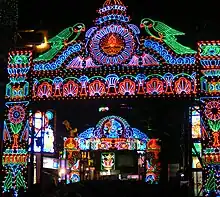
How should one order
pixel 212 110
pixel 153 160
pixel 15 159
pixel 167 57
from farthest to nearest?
pixel 153 160 < pixel 15 159 < pixel 167 57 < pixel 212 110

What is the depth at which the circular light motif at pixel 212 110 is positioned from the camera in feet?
47.4

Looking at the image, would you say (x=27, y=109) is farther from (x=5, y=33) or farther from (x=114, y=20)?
(x=5, y=33)

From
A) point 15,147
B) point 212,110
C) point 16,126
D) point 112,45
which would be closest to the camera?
point 212,110

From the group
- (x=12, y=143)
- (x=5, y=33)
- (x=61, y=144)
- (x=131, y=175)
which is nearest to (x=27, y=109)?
(x=12, y=143)

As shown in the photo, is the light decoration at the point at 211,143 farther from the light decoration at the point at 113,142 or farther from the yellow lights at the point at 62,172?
the yellow lights at the point at 62,172

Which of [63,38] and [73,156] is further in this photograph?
[73,156]

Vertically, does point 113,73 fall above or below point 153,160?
above

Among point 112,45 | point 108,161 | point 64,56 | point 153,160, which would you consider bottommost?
point 108,161

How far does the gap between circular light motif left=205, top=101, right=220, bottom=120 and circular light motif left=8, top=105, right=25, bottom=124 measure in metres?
6.31

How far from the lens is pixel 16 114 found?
15867mm

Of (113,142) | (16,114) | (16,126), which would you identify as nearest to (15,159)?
(16,126)

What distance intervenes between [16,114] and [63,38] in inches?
123

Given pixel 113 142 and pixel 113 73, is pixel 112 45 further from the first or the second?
pixel 113 142

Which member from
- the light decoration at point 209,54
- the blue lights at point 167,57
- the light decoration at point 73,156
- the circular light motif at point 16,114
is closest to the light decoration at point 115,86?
the blue lights at point 167,57
